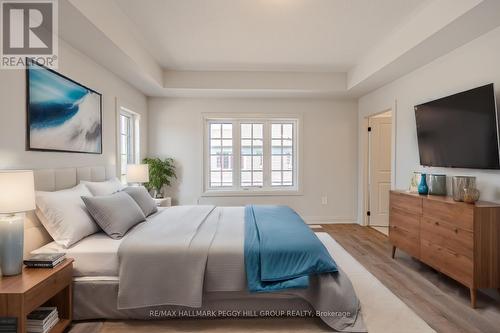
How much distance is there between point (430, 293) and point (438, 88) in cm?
218

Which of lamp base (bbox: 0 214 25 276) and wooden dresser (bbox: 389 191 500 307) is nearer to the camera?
lamp base (bbox: 0 214 25 276)

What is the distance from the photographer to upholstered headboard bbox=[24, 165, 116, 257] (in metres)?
2.06

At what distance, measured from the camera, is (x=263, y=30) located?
3111mm

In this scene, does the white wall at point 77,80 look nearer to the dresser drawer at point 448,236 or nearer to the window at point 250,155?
the window at point 250,155

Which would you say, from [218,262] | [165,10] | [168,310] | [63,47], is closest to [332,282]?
[218,262]

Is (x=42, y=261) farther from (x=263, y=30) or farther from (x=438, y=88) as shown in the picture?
(x=438, y=88)

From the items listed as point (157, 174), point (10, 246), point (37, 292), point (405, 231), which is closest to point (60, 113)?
point (10, 246)

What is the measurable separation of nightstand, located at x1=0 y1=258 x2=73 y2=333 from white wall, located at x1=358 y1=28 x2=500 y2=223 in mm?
3582

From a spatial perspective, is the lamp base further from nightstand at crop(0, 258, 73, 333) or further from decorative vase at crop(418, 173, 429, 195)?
decorative vase at crop(418, 173, 429, 195)

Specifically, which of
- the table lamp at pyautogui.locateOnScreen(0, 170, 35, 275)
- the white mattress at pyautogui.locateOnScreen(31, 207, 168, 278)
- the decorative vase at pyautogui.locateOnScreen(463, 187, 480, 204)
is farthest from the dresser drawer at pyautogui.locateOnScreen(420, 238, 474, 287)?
the table lamp at pyautogui.locateOnScreen(0, 170, 35, 275)

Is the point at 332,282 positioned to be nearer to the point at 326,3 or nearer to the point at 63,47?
the point at 326,3

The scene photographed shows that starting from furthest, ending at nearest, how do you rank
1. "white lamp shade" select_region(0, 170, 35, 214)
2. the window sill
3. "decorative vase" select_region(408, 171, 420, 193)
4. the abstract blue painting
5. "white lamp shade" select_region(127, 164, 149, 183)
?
the window sill, "white lamp shade" select_region(127, 164, 149, 183), "decorative vase" select_region(408, 171, 420, 193), the abstract blue painting, "white lamp shade" select_region(0, 170, 35, 214)

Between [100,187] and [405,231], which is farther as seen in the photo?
[405,231]

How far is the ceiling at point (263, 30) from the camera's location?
263cm
